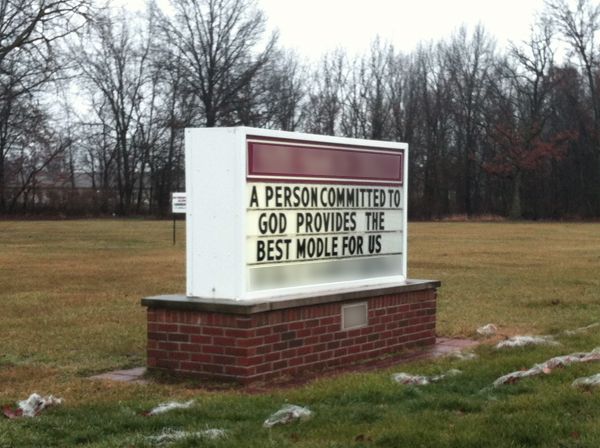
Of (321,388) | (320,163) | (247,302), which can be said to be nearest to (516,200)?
(320,163)

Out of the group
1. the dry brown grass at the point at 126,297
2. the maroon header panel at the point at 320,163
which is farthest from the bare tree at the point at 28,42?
the maroon header panel at the point at 320,163

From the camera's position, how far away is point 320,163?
8.00 m

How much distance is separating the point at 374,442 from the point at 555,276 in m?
13.7

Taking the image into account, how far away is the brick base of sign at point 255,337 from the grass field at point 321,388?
317 millimetres

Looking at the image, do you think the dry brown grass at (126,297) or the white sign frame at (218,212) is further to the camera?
the dry brown grass at (126,297)

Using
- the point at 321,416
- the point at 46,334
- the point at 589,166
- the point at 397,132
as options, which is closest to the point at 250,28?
the point at 397,132

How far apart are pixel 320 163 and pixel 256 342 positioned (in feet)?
6.13

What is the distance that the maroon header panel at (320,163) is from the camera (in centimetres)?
735

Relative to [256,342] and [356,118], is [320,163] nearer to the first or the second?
[256,342]

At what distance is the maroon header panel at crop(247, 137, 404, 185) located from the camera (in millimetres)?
7348

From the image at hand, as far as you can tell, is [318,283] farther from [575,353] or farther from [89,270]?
[89,270]

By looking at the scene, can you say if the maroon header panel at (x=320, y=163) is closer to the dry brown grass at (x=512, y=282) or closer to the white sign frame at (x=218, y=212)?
the white sign frame at (x=218, y=212)

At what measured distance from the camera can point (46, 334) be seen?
10.2m

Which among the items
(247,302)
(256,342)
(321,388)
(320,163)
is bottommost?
(321,388)
